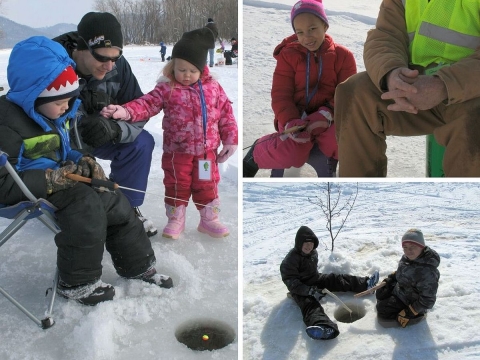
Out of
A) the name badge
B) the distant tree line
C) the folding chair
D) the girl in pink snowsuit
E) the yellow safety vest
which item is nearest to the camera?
the yellow safety vest

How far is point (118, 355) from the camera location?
219cm

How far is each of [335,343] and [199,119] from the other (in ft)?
5.10

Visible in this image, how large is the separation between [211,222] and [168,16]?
62.5ft

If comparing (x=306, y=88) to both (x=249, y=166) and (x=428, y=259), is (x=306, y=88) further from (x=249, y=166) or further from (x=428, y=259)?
(x=428, y=259)

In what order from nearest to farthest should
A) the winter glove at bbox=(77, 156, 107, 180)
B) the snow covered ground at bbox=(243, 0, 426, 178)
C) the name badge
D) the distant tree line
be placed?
1. the winter glove at bbox=(77, 156, 107, 180)
2. the name badge
3. the snow covered ground at bbox=(243, 0, 426, 178)
4. the distant tree line

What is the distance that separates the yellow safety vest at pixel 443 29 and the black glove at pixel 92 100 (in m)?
1.80

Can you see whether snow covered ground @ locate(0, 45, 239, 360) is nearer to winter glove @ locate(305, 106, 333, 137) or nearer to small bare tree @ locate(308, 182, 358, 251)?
winter glove @ locate(305, 106, 333, 137)

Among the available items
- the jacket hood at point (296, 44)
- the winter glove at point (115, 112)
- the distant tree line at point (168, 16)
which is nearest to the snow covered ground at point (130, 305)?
the winter glove at point (115, 112)

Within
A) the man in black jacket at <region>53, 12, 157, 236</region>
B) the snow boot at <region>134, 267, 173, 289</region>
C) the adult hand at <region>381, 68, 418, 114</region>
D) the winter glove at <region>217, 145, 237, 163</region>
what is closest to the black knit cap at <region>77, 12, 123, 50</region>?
the man in black jacket at <region>53, 12, 157, 236</region>

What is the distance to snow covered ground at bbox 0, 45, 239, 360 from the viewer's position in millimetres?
2230

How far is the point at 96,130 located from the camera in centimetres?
292

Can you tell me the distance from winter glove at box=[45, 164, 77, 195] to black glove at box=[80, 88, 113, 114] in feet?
2.48

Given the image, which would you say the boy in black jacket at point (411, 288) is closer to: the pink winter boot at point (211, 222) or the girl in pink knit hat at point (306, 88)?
the girl in pink knit hat at point (306, 88)

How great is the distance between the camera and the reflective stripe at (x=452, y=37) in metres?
2.17
